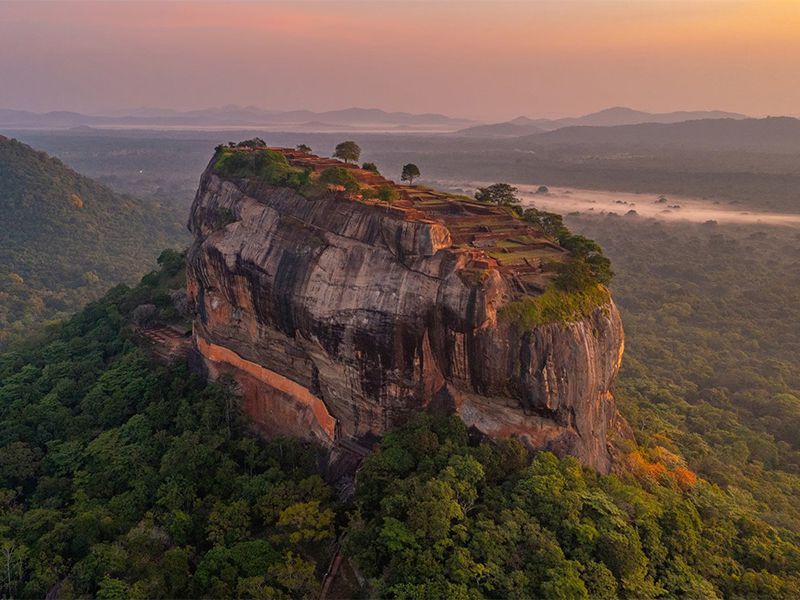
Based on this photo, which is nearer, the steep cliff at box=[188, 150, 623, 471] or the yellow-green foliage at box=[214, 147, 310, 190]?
the steep cliff at box=[188, 150, 623, 471]

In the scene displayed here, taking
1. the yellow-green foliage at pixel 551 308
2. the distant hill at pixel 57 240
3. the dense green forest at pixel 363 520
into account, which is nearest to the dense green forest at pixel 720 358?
the dense green forest at pixel 363 520

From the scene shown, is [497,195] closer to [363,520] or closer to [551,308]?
[551,308]

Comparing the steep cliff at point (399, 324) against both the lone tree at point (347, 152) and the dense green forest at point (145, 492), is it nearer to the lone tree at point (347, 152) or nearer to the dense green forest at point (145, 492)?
the dense green forest at point (145, 492)

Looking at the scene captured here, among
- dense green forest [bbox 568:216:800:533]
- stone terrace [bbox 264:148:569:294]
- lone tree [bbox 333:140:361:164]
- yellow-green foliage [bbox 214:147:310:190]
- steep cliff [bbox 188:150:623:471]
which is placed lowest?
dense green forest [bbox 568:216:800:533]

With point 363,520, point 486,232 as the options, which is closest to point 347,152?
point 486,232

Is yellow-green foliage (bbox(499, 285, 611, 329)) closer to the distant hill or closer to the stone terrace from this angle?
the stone terrace

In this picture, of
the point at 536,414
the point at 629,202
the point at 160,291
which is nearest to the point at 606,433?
the point at 536,414

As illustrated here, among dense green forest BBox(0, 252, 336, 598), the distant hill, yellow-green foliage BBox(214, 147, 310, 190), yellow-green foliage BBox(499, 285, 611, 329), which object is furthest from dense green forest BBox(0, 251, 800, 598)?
the distant hill

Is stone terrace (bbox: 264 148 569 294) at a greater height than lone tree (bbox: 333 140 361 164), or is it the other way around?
lone tree (bbox: 333 140 361 164)
